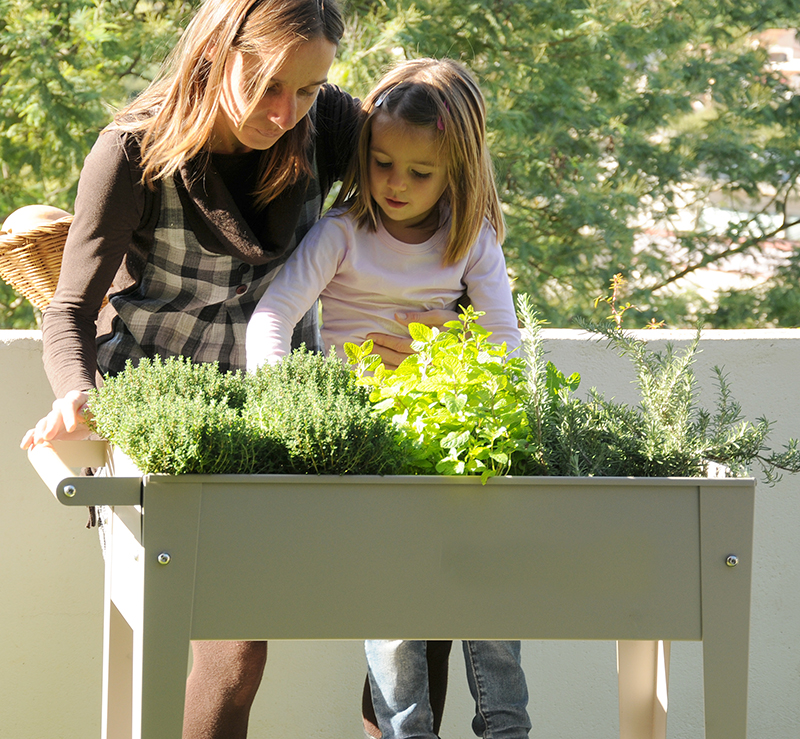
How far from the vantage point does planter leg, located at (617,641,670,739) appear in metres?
1.60

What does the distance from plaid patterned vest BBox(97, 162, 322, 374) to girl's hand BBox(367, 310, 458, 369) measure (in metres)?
0.26

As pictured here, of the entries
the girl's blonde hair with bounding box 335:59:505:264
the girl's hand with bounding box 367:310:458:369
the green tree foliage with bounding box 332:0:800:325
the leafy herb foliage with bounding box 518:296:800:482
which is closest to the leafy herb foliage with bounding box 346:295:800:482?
the leafy herb foliage with bounding box 518:296:800:482

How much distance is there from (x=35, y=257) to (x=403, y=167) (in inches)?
30.5

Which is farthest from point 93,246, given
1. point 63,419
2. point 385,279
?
point 385,279

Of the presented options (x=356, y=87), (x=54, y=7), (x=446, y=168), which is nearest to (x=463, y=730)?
(x=446, y=168)

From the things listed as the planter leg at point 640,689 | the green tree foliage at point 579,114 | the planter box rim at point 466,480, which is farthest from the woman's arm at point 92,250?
the green tree foliage at point 579,114

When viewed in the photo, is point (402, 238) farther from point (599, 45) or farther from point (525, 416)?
point (599, 45)

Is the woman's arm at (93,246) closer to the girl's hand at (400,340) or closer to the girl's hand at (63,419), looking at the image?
the girl's hand at (63,419)

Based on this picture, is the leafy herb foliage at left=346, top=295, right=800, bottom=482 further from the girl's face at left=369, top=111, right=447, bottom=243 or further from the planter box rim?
the girl's face at left=369, top=111, right=447, bottom=243

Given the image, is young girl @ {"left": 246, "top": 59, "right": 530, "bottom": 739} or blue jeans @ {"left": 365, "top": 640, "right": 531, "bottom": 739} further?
young girl @ {"left": 246, "top": 59, "right": 530, "bottom": 739}

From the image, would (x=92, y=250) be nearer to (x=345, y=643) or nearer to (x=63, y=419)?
(x=63, y=419)

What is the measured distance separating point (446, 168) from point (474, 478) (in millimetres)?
879

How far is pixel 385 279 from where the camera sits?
6.12ft

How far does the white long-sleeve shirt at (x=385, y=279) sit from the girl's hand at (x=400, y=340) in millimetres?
36
